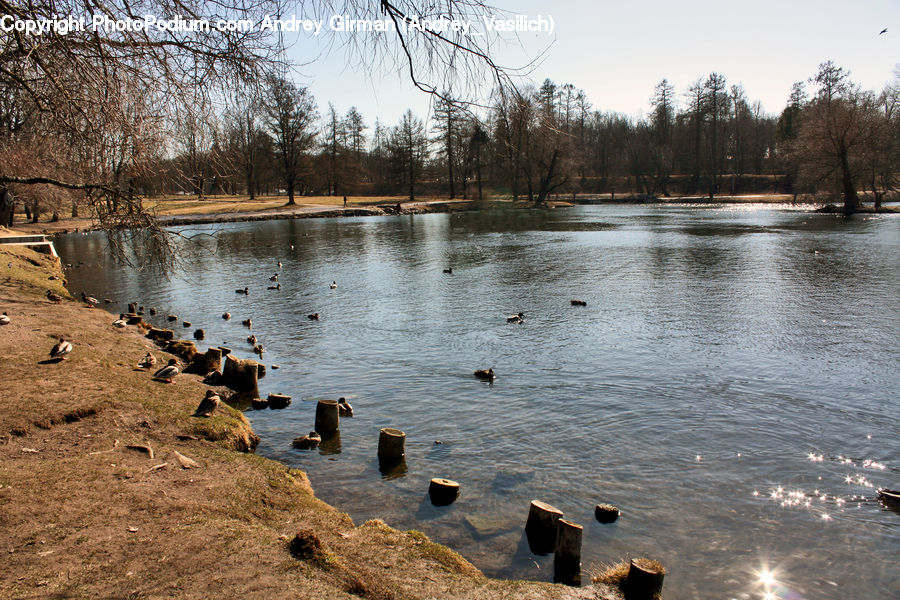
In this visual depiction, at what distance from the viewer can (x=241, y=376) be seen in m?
10.0

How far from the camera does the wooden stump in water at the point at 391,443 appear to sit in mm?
7293

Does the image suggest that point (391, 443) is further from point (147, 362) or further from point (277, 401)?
point (147, 362)

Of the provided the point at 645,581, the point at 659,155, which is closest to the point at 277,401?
the point at 645,581

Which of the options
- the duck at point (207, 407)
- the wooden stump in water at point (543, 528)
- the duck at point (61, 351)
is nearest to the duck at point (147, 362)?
the duck at point (61, 351)

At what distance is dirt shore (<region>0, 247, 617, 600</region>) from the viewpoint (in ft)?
12.5

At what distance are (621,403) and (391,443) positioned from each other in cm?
425

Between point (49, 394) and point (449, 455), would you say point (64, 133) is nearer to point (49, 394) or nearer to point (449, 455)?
point (49, 394)

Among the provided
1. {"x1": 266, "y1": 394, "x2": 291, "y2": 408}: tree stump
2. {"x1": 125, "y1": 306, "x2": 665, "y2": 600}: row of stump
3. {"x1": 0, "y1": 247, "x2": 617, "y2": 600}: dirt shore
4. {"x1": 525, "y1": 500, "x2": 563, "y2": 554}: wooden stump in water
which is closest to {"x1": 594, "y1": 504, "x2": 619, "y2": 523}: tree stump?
{"x1": 125, "y1": 306, "x2": 665, "y2": 600}: row of stump

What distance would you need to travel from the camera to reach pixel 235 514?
500cm

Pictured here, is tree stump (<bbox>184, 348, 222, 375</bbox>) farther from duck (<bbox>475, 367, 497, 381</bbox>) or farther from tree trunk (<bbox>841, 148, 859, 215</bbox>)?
tree trunk (<bbox>841, 148, 859, 215</bbox>)

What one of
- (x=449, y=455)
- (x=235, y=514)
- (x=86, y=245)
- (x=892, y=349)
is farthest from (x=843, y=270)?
(x=86, y=245)

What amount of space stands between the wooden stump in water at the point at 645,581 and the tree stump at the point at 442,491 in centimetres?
223

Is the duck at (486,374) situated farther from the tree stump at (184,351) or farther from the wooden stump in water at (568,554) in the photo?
the wooden stump in water at (568,554)

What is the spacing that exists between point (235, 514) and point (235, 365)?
5.43 m
